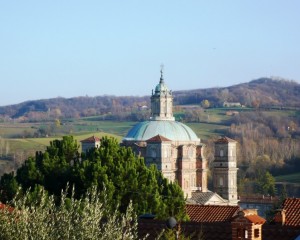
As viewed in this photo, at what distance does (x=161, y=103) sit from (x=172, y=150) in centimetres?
557

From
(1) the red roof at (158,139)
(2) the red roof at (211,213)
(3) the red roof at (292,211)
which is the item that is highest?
(1) the red roof at (158,139)

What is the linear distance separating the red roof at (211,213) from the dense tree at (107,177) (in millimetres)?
653

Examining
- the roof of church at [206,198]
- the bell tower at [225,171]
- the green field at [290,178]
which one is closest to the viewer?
the roof of church at [206,198]

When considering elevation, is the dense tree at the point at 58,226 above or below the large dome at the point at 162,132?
above

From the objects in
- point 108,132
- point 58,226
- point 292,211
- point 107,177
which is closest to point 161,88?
point 107,177

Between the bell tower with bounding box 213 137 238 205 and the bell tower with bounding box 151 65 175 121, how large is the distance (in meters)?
5.09

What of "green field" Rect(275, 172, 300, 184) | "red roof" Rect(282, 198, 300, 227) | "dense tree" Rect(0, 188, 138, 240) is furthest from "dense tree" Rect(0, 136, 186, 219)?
"green field" Rect(275, 172, 300, 184)

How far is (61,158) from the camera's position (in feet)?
179

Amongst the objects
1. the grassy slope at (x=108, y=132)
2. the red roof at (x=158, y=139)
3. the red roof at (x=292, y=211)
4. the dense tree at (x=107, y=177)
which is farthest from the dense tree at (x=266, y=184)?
the red roof at (x=292, y=211)

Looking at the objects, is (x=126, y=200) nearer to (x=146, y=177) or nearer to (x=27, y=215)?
(x=146, y=177)

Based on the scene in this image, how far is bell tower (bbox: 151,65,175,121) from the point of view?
87500 millimetres

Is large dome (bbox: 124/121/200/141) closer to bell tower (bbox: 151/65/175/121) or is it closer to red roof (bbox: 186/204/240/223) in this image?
bell tower (bbox: 151/65/175/121)

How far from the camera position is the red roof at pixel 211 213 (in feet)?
150

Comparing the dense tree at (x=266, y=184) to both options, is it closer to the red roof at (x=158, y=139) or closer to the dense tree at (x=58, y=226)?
the red roof at (x=158, y=139)
